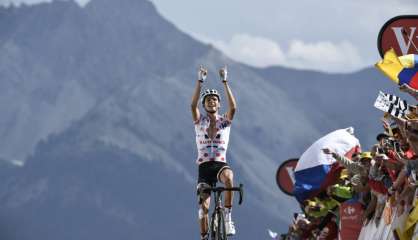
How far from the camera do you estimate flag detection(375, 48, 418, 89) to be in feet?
54.4

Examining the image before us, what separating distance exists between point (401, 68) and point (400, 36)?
6.01ft

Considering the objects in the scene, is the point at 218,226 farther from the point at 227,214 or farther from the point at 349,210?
the point at 349,210

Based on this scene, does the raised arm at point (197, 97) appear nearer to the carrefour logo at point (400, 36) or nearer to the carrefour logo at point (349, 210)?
the carrefour logo at point (349, 210)

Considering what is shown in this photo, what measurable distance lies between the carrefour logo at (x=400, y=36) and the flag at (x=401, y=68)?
1.27 meters

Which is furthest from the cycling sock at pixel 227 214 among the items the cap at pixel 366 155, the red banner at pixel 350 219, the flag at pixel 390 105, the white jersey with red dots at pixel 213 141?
the flag at pixel 390 105

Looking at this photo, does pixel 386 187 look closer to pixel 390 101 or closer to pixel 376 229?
pixel 376 229

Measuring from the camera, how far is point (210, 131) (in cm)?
2019

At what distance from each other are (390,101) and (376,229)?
2.18 meters

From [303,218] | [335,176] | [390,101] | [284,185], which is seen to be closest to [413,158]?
[390,101]

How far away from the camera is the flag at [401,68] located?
54.4 ft

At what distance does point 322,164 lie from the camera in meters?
23.5

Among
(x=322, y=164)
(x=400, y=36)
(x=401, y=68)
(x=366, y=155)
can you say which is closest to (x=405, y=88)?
(x=401, y=68)

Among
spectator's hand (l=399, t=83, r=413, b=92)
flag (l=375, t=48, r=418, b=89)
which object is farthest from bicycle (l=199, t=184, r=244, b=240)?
spectator's hand (l=399, t=83, r=413, b=92)

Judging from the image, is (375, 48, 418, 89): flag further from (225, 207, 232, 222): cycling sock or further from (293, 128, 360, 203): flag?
(293, 128, 360, 203): flag
